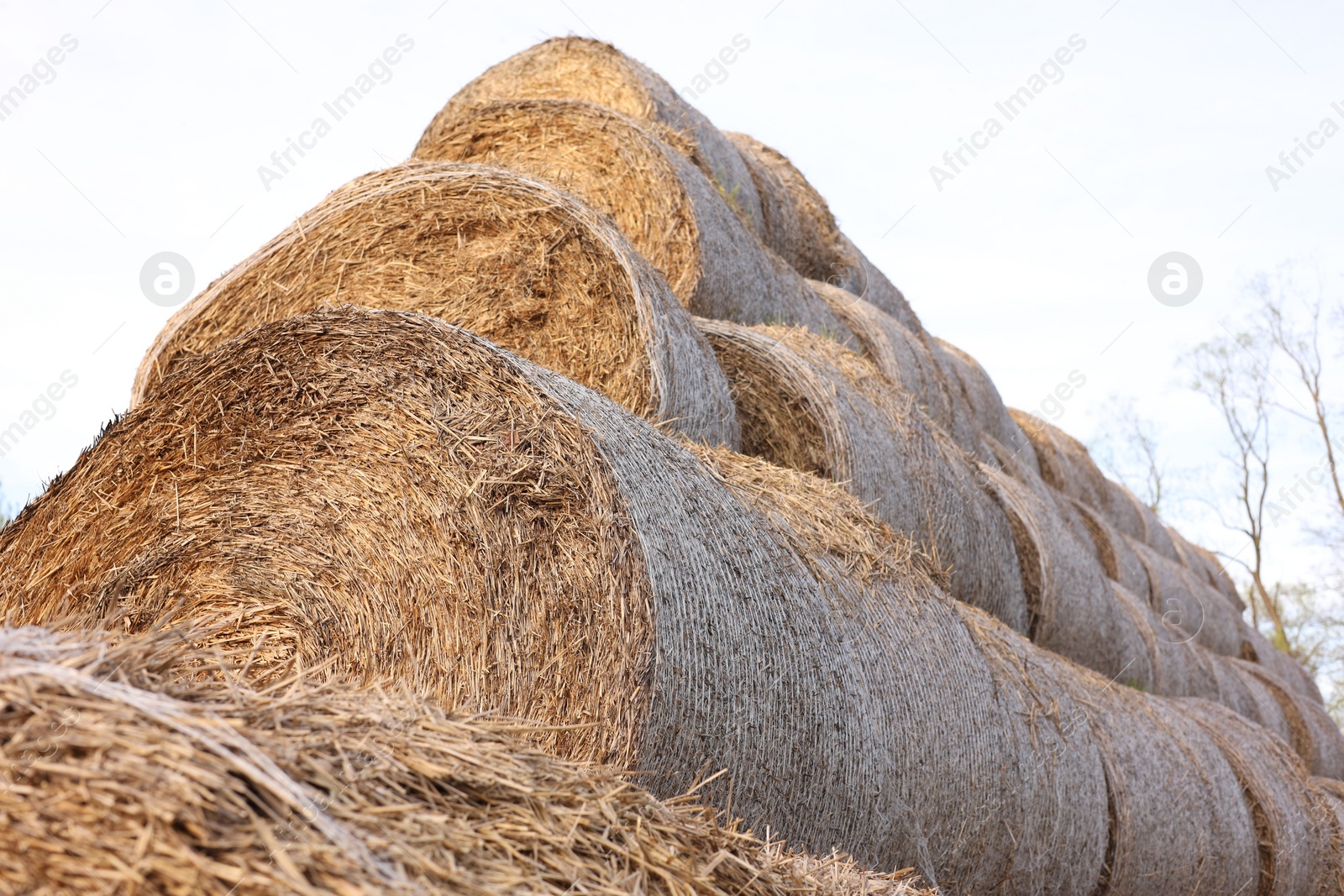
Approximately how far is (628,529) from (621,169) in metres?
2.73

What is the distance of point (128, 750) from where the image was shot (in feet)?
3.62

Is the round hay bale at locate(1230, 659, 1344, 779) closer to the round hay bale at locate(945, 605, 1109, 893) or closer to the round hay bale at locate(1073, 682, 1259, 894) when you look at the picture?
the round hay bale at locate(1073, 682, 1259, 894)

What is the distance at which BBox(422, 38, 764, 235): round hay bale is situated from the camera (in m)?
5.50

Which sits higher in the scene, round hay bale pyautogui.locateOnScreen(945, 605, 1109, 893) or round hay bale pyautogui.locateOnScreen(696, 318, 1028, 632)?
round hay bale pyautogui.locateOnScreen(696, 318, 1028, 632)

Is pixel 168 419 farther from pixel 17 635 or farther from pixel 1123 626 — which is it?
pixel 1123 626

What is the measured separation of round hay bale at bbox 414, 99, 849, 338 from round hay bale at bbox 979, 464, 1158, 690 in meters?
1.92

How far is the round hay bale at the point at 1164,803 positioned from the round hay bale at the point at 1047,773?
0.11 meters

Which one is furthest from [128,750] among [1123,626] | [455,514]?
[1123,626]

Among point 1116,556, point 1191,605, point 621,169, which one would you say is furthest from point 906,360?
point 1191,605

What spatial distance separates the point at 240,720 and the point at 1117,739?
4057mm

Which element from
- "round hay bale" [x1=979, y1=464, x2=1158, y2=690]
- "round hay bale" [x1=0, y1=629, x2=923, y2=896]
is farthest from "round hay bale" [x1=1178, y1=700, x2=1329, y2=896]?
"round hay bale" [x1=0, y1=629, x2=923, y2=896]

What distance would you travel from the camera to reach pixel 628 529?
2.21 metres

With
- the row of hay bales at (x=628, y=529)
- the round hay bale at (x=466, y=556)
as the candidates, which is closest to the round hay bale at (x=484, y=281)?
the row of hay bales at (x=628, y=529)

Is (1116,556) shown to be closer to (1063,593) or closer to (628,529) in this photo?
(1063,593)
